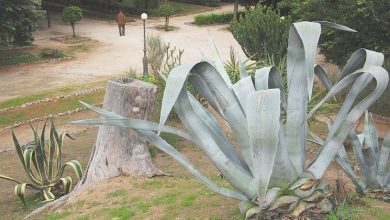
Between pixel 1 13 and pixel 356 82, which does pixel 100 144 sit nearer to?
pixel 356 82

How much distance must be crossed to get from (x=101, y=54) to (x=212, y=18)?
9657mm

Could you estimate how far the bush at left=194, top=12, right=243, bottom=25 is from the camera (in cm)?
2964

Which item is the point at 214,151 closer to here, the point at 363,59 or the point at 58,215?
the point at 363,59

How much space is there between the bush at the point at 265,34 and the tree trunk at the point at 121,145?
7184mm

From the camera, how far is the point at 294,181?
4418mm

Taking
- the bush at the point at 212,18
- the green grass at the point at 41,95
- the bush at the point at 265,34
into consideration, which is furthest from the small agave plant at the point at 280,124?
the bush at the point at 212,18

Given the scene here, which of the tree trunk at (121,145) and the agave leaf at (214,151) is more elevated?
the agave leaf at (214,151)

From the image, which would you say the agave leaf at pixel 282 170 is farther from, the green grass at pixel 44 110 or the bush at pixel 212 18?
the bush at pixel 212 18

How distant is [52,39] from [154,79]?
13924 mm

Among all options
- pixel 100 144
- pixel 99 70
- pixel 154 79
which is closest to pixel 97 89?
pixel 99 70

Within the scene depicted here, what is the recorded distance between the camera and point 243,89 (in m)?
4.41

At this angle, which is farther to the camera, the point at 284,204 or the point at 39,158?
the point at 39,158

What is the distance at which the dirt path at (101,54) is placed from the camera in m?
17.6

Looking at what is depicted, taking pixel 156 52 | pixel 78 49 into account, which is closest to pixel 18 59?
pixel 78 49
